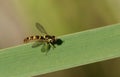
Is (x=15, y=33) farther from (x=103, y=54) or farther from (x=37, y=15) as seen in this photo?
(x=103, y=54)

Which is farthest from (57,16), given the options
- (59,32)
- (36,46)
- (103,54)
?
(103,54)

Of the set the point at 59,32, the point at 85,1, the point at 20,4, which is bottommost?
the point at 59,32

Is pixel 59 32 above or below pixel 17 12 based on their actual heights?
below

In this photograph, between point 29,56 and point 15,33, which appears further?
point 15,33

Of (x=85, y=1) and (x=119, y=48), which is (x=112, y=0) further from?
(x=119, y=48)

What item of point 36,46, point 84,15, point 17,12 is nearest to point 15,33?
point 17,12

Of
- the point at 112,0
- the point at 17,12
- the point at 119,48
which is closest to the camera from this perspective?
the point at 119,48

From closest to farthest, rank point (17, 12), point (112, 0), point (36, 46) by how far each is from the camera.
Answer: point (36, 46), point (112, 0), point (17, 12)
